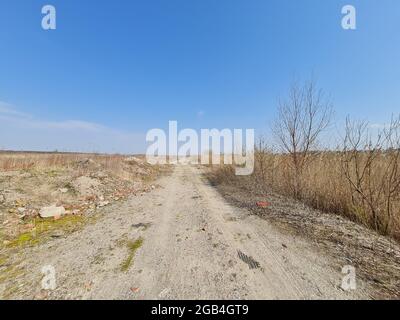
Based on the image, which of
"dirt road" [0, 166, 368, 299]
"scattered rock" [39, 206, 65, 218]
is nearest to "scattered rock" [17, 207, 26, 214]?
"scattered rock" [39, 206, 65, 218]

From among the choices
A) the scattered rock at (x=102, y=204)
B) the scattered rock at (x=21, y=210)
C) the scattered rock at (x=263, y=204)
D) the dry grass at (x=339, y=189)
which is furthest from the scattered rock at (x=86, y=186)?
the dry grass at (x=339, y=189)

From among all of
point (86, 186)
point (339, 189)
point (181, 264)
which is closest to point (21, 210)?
point (86, 186)

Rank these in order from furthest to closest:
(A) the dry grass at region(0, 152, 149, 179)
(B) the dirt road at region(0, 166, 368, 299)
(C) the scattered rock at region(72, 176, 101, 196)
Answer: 1. (A) the dry grass at region(0, 152, 149, 179)
2. (C) the scattered rock at region(72, 176, 101, 196)
3. (B) the dirt road at region(0, 166, 368, 299)

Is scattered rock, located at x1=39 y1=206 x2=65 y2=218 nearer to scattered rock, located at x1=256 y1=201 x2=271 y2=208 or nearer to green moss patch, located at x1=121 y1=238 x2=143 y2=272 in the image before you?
green moss patch, located at x1=121 y1=238 x2=143 y2=272

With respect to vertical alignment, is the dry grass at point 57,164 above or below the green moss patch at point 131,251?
above

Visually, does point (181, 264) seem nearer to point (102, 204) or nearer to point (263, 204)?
point (263, 204)

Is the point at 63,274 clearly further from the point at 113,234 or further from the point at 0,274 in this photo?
the point at 113,234

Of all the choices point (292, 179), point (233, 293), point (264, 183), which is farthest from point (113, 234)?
point (264, 183)

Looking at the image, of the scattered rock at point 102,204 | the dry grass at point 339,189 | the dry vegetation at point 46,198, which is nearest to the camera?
the dry grass at point 339,189

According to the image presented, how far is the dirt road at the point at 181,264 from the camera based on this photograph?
2.59 m

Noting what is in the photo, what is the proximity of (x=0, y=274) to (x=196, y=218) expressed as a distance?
12.8 feet

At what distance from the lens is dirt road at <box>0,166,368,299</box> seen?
102 inches

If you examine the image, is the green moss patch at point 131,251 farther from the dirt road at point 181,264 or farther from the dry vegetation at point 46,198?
the dry vegetation at point 46,198
